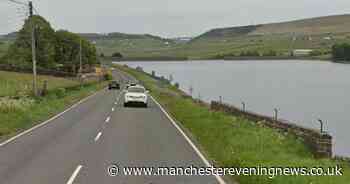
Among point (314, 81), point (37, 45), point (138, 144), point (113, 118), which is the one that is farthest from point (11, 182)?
point (37, 45)

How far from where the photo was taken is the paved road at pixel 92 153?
12539 millimetres

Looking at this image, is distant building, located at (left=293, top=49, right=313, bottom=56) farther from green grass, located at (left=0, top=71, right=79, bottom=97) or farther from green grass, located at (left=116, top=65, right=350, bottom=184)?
green grass, located at (left=116, top=65, right=350, bottom=184)

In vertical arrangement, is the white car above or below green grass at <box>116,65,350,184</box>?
below

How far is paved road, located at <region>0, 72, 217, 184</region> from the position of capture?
41.1ft

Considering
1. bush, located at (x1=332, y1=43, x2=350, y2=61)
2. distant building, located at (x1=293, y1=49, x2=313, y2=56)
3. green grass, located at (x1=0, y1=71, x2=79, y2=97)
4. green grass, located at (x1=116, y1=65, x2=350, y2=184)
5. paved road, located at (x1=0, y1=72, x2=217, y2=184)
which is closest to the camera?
green grass, located at (x1=116, y1=65, x2=350, y2=184)

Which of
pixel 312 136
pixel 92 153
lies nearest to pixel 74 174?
pixel 92 153

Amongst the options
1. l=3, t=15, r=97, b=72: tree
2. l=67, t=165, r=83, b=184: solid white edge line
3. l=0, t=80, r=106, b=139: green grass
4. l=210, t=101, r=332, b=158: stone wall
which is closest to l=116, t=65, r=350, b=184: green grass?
l=210, t=101, r=332, b=158: stone wall

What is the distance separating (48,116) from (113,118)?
3.82 metres

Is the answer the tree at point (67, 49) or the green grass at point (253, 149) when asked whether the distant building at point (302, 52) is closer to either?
the tree at point (67, 49)

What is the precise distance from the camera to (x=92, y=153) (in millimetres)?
16703

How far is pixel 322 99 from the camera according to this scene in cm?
6588

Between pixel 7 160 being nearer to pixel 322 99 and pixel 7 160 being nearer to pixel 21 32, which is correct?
pixel 322 99

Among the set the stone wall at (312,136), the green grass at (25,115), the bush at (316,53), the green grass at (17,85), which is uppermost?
the bush at (316,53)

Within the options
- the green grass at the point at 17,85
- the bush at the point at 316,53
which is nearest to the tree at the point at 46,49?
the green grass at the point at 17,85
